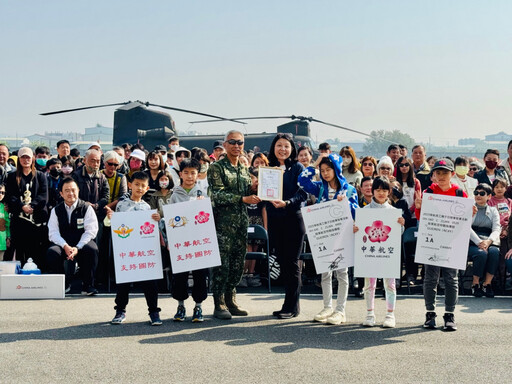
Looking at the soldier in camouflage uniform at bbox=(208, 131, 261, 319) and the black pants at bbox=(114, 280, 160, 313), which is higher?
the soldier in camouflage uniform at bbox=(208, 131, 261, 319)

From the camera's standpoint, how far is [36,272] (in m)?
9.52

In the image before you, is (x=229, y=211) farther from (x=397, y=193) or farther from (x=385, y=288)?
(x=397, y=193)

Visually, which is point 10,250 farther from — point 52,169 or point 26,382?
point 26,382

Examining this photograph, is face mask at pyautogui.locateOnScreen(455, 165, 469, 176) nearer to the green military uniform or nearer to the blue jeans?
the blue jeans

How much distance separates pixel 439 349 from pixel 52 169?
26.1 ft

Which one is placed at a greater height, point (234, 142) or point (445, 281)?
point (234, 142)

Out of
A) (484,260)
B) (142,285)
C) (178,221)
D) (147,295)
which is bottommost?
(147,295)

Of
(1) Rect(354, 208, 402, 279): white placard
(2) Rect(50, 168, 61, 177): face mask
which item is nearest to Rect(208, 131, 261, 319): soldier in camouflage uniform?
(1) Rect(354, 208, 402, 279): white placard

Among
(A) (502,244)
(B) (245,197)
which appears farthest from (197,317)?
(A) (502,244)

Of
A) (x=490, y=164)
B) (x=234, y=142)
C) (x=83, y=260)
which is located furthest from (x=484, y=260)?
(x=83, y=260)

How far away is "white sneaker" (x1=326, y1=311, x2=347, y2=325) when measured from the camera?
772 cm

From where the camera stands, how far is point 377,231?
769 cm

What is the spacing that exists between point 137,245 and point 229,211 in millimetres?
1117

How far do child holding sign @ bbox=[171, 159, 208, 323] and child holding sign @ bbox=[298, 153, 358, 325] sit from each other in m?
1.25
